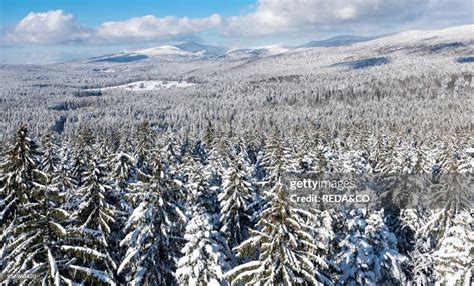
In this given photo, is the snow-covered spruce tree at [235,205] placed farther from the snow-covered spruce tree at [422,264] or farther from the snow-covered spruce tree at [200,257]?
the snow-covered spruce tree at [422,264]

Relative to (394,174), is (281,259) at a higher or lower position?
higher

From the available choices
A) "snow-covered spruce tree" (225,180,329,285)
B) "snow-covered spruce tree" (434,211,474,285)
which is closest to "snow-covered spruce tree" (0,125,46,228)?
"snow-covered spruce tree" (225,180,329,285)

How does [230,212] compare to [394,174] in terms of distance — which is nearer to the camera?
[230,212]

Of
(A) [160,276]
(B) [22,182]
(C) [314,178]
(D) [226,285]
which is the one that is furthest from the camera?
(C) [314,178]

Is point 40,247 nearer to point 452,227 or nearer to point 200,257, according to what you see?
point 200,257

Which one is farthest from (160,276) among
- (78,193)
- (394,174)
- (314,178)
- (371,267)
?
(394,174)

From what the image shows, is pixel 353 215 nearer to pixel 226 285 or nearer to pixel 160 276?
pixel 226 285

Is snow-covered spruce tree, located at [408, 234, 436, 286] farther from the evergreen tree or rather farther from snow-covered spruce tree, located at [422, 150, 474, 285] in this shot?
the evergreen tree
